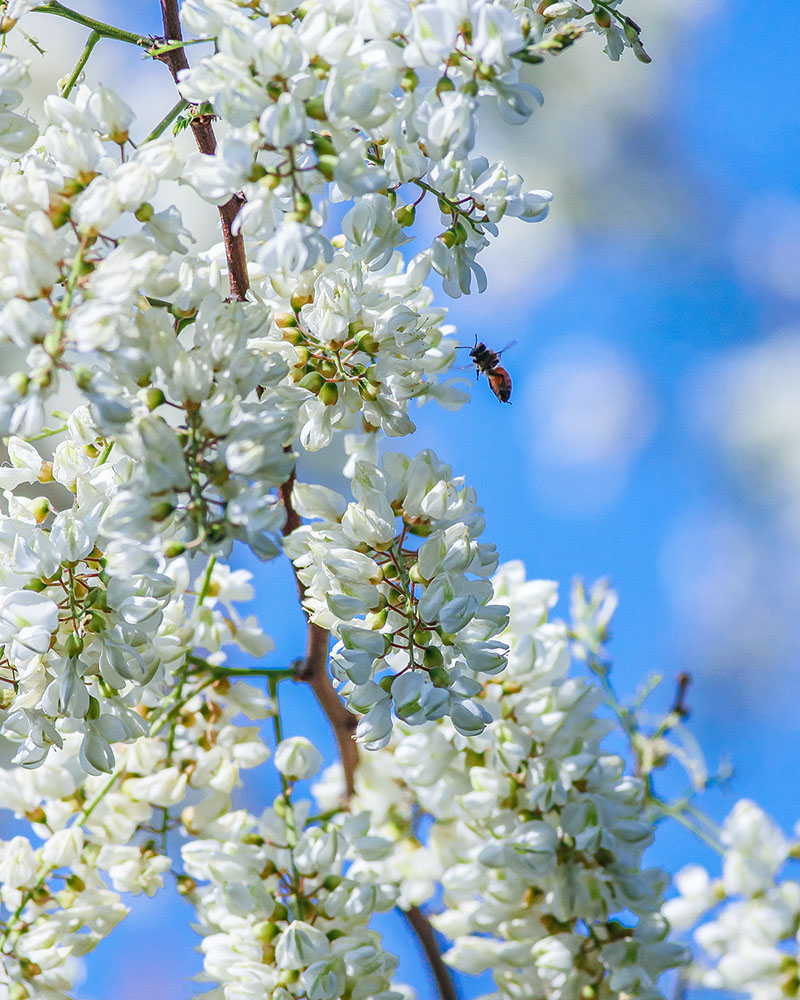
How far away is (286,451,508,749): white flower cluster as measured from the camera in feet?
1.29

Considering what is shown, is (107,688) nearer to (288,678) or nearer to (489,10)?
(288,678)

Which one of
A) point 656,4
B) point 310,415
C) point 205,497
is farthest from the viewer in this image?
point 656,4

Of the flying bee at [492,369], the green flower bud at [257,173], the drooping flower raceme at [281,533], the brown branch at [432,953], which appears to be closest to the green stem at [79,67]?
the drooping flower raceme at [281,533]

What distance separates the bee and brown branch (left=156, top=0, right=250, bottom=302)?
167 millimetres

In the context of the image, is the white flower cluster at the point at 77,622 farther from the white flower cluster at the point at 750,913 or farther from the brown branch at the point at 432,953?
the white flower cluster at the point at 750,913

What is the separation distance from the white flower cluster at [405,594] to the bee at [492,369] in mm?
133

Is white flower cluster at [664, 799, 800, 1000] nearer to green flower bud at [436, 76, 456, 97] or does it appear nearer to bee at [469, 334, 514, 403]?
bee at [469, 334, 514, 403]

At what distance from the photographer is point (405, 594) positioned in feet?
1.35

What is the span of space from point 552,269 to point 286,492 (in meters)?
2.47

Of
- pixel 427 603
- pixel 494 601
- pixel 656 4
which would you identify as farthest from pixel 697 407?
pixel 427 603

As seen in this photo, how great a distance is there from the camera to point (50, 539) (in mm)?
387

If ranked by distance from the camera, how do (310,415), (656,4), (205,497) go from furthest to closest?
(656,4) < (310,415) < (205,497)

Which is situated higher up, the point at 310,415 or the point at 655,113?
the point at 655,113

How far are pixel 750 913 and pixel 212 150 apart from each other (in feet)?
1.56
